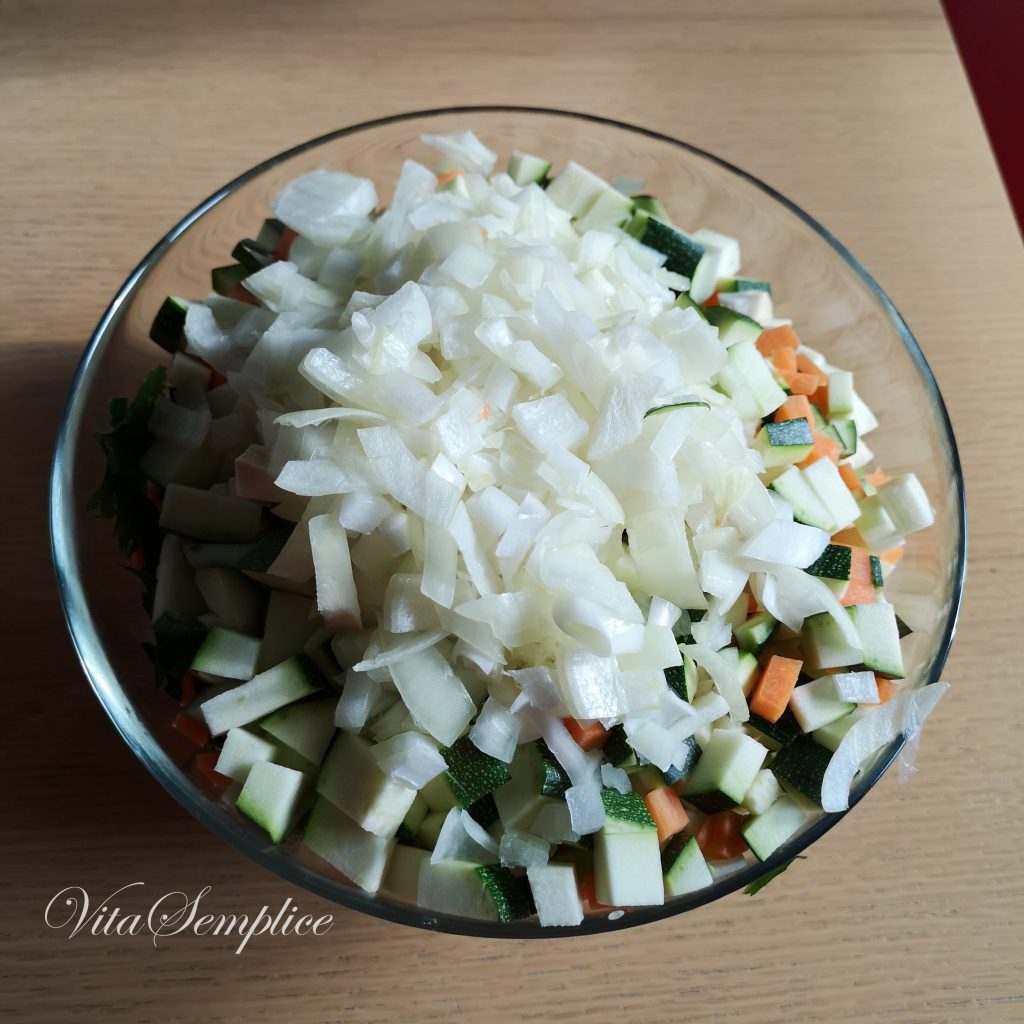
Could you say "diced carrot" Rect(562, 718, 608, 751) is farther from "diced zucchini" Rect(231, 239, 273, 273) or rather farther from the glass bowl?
"diced zucchini" Rect(231, 239, 273, 273)

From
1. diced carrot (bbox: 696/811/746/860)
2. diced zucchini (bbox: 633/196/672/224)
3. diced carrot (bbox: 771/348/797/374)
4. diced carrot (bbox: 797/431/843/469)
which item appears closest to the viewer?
diced carrot (bbox: 696/811/746/860)

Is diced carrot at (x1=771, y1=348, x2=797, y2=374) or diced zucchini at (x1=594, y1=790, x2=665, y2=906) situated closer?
diced zucchini at (x1=594, y1=790, x2=665, y2=906)

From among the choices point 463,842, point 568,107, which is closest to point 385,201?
point 568,107

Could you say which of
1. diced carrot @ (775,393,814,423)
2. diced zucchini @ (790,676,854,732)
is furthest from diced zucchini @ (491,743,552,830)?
diced carrot @ (775,393,814,423)

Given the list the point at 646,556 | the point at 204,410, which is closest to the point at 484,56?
the point at 204,410

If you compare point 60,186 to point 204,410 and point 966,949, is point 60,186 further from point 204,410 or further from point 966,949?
point 966,949

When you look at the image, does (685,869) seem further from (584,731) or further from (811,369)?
(811,369)
